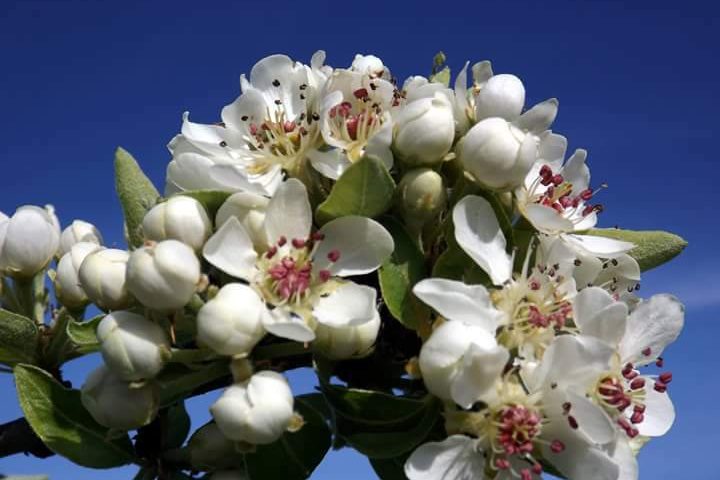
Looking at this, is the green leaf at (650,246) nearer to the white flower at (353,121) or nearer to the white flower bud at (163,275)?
the white flower at (353,121)

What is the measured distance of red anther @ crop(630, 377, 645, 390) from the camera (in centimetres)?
260

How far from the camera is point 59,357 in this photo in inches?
114

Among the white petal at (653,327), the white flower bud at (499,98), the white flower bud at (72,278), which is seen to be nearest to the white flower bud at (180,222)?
the white flower bud at (72,278)

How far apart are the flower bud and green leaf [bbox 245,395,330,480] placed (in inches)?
21.8

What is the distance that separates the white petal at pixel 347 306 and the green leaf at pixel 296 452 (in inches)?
9.6

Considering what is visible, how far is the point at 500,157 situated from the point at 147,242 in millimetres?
905

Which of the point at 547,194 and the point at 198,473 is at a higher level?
the point at 547,194

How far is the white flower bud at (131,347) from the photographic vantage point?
2170 millimetres

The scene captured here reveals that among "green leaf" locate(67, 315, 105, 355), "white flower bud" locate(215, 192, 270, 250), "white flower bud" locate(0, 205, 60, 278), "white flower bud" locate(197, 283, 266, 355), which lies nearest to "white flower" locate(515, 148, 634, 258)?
"white flower bud" locate(215, 192, 270, 250)

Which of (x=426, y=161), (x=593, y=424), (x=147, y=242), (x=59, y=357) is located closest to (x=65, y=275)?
(x=59, y=357)

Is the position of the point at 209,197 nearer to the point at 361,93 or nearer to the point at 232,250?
the point at 232,250

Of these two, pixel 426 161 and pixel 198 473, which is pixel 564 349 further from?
pixel 198 473

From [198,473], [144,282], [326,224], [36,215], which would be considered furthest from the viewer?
[36,215]

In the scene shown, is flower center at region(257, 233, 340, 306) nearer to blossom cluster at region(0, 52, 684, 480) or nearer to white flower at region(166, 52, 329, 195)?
blossom cluster at region(0, 52, 684, 480)
